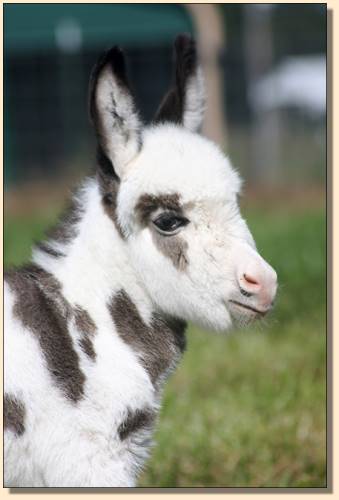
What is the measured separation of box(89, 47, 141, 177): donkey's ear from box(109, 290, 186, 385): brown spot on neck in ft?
1.54

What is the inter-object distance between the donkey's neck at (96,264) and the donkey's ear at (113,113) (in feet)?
0.53

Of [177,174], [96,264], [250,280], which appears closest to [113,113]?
[177,174]

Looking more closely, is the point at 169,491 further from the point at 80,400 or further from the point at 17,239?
the point at 17,239

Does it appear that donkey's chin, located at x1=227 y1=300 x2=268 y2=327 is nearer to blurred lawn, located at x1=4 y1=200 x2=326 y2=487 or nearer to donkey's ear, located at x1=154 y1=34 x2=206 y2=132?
blurred lawn, located at x1=4 y1=200 x2=326 y2=487

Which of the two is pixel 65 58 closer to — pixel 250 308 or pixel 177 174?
pixel 177 174

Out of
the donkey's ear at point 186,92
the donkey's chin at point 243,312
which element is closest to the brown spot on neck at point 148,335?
the donkey's chin at point 243,312

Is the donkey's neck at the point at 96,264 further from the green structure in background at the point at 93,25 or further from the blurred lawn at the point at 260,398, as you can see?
the green structure in background at the point at 93,25

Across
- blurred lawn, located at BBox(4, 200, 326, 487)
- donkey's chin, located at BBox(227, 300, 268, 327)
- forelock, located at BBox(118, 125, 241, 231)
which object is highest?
forelock, located at BBox(118, 125, 241, 231)

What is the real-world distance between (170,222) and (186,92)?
59cm

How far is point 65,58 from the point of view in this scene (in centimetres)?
1480

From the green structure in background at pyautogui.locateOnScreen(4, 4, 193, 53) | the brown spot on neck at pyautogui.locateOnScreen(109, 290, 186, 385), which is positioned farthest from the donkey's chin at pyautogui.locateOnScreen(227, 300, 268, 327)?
the green structure in background at pyautogui.locateOnScreen(4, 4, 193, 53)

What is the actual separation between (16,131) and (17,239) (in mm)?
5823

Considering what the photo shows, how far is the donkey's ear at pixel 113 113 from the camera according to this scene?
2562mm

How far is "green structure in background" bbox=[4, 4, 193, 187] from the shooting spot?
1391cm
